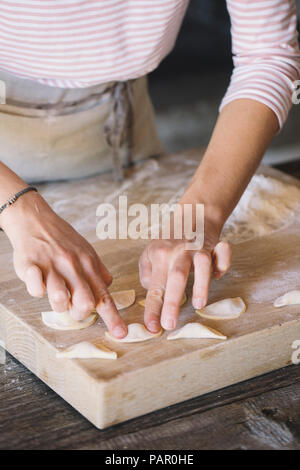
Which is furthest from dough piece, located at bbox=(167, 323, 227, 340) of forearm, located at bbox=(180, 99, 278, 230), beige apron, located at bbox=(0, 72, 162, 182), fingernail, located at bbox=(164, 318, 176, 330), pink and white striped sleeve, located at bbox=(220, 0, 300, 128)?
beige apron, located at bbox=(0, 72, 162, 182)

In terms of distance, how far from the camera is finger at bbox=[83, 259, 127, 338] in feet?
2.66

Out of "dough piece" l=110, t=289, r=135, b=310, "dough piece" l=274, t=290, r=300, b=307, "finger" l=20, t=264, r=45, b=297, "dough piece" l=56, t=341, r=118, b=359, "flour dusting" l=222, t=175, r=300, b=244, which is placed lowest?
"flour dusting" l=222, t=175, r=300, b=244

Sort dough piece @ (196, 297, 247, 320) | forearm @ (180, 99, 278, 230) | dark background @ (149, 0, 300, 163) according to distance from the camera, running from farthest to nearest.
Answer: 1. dark background @ (149, 0, 300, 163)
2. forearm @ (180, 99, 278, 230)
3. dough piece @ (196, 297, 247, 320)

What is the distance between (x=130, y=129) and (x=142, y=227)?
1.04 feet

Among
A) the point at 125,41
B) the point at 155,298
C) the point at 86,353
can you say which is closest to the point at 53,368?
the point at 86,353

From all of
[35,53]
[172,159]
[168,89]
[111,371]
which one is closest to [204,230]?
[111,371]

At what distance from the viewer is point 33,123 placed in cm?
123

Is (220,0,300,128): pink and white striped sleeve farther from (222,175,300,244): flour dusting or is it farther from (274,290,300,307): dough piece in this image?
(274,290,300,307): dough piece

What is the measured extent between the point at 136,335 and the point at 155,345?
29mm

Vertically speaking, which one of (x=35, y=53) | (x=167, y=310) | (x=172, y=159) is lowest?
(x=172, y=159)

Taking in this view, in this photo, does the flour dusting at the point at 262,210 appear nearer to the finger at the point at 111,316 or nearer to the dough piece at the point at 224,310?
the dough piece at the point at 224,310

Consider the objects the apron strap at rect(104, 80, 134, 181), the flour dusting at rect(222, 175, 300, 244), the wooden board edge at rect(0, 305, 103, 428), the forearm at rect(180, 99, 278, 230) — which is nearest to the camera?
the wooden board edge at rect(0, 305, 103, 428)
